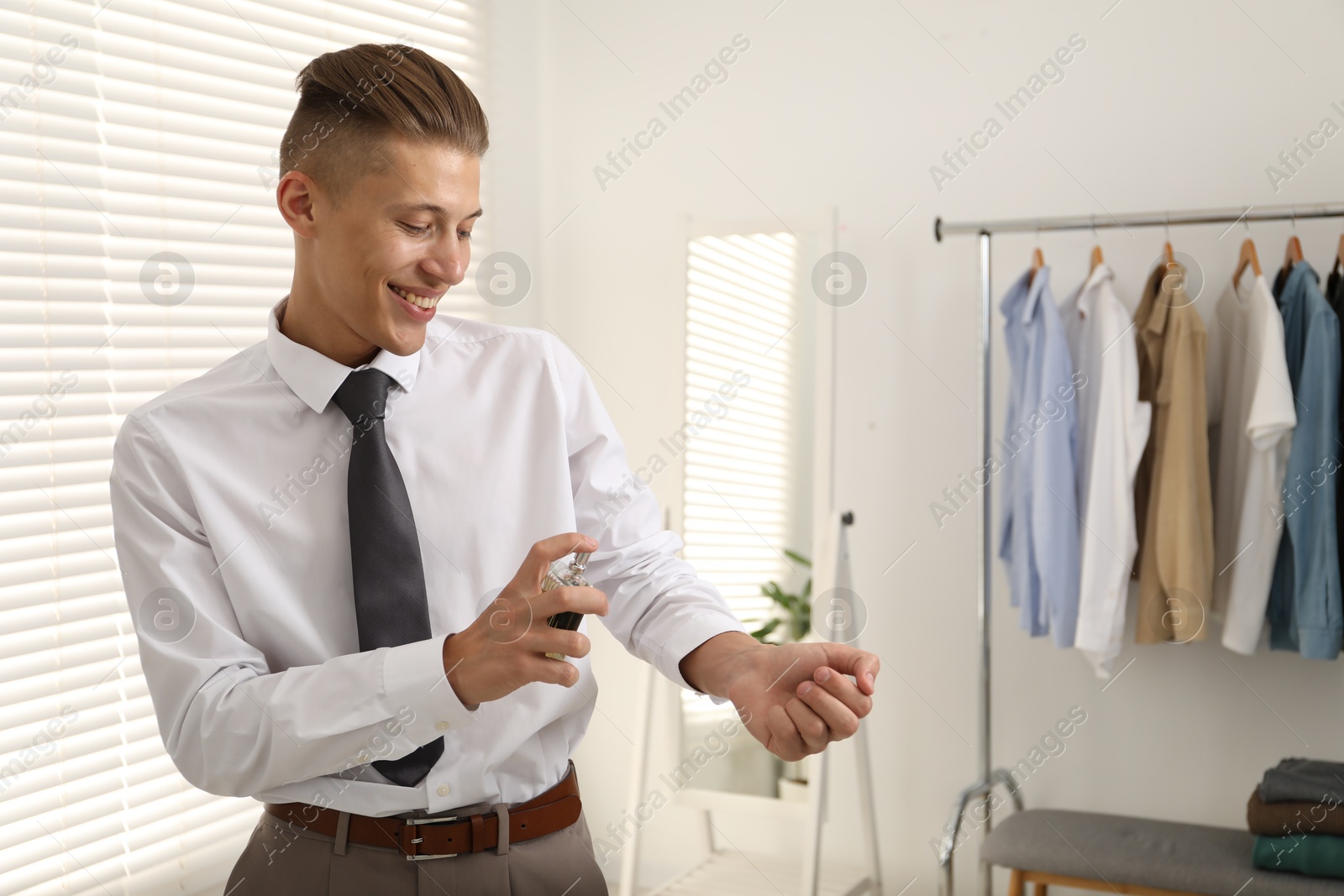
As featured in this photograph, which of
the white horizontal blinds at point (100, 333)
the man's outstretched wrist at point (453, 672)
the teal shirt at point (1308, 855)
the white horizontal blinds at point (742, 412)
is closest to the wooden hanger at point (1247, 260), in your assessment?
the white horizontal blinds at point (742, 412)

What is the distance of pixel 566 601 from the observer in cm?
90

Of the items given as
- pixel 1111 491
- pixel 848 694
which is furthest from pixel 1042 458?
pixel 848 694

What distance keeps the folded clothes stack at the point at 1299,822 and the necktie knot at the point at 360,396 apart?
1.84 metres

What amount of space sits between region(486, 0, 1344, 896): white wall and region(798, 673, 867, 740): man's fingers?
1.86 metres

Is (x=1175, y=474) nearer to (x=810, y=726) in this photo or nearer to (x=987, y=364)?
(x=987, y=364)

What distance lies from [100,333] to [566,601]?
5.11 ft

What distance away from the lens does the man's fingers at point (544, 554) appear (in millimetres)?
915

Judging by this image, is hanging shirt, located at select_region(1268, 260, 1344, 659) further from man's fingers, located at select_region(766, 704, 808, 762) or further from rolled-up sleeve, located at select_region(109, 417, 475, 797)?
rolled-up sleeve, located at select_region(109, 417, 475, 797)

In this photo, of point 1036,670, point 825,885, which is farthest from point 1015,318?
point 825,885

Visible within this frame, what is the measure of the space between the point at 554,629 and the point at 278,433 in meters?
0.50

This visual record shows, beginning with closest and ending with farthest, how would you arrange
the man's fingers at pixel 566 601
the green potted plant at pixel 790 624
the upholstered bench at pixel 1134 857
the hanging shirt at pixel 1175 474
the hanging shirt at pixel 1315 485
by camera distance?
the man's fingers at pixel 566 601
the upholstered bench at pixel 1134 857
the hanging shirt at pixel 1315 485
the hanging shirt at pixel 1175 474
the green potted plant at pixel 790 624

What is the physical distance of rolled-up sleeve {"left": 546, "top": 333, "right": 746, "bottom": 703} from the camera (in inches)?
47.7

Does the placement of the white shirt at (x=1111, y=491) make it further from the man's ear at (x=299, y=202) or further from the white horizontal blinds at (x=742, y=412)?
the man's ear at (x=299, y=202)

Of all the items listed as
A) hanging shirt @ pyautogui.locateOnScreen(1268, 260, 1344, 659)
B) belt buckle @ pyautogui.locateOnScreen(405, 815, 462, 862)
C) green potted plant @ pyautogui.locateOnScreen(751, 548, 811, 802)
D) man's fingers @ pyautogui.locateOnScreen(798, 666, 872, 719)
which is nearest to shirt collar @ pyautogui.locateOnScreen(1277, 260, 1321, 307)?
hanging shirt @ pyautogui.locateOnScreen(1268, 260, 1344, 659)
